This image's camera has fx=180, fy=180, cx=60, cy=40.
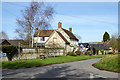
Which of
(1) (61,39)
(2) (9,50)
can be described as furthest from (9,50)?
(1) (61,39)

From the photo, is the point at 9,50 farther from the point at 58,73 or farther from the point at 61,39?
the point at 61,39

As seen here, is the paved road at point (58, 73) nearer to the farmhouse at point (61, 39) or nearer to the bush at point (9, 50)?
the bush at point (9, 50)

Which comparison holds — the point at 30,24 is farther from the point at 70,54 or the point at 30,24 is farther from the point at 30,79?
the point at 30,79

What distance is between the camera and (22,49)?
30.0 m

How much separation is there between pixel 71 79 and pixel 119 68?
5.64 meters

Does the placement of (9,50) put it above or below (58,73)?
above

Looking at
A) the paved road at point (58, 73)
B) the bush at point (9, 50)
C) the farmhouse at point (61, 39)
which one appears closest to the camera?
the paved road at point (58, 73)

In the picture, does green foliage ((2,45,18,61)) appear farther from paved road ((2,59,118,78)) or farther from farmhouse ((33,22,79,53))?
farmhouse ((33,22,79,53))

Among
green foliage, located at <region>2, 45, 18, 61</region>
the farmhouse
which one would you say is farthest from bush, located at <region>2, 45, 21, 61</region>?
the farmhouse

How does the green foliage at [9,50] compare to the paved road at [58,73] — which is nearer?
the paved road at [58,73]

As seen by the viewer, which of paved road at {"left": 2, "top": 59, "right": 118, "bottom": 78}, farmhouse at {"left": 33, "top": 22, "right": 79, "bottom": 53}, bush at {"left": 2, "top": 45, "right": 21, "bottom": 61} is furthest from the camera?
farmhouse at {"left": 33, "top": 22, "right": 79, "bottom": 53}

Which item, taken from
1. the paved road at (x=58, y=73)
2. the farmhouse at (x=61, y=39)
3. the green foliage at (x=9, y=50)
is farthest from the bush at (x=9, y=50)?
the farmhouse at (x=61, y=39)

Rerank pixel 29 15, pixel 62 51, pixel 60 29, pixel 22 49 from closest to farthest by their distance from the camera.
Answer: pixel 22 49, pixel 29 15, pixel 62 51, pixel 60 29

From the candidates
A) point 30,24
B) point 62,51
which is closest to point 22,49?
point 30,24
